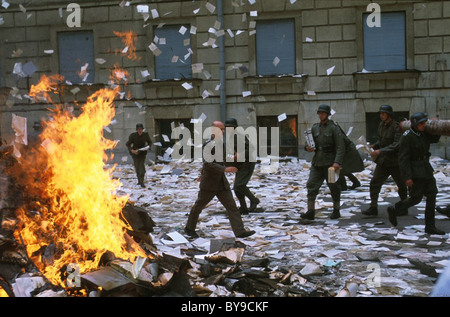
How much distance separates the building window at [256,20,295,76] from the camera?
17469 millimetres

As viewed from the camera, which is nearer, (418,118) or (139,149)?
(418,118)

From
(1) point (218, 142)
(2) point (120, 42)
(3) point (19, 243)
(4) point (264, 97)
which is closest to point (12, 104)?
(2) point (120, 42)

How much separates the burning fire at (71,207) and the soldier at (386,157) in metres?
5.26

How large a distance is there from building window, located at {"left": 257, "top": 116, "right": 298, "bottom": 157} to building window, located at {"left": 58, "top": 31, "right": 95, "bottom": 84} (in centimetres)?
701

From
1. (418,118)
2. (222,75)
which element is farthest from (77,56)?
(418,118)

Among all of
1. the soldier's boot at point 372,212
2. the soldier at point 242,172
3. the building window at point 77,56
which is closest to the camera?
the soldier's boot at point 372,212

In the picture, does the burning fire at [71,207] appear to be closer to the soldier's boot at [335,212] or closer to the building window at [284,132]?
the soldier's boot at [335,212]

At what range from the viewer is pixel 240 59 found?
17578 mm

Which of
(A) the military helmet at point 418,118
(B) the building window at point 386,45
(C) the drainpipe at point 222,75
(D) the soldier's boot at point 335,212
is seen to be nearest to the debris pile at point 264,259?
(D) the soldier's boot at point 335,212

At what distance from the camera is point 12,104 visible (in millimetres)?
19312

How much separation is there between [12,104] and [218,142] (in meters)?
14.3

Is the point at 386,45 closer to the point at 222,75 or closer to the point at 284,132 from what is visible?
the point at 284,132

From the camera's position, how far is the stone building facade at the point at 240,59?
1678 centimetres

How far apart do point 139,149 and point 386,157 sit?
7331 mm
